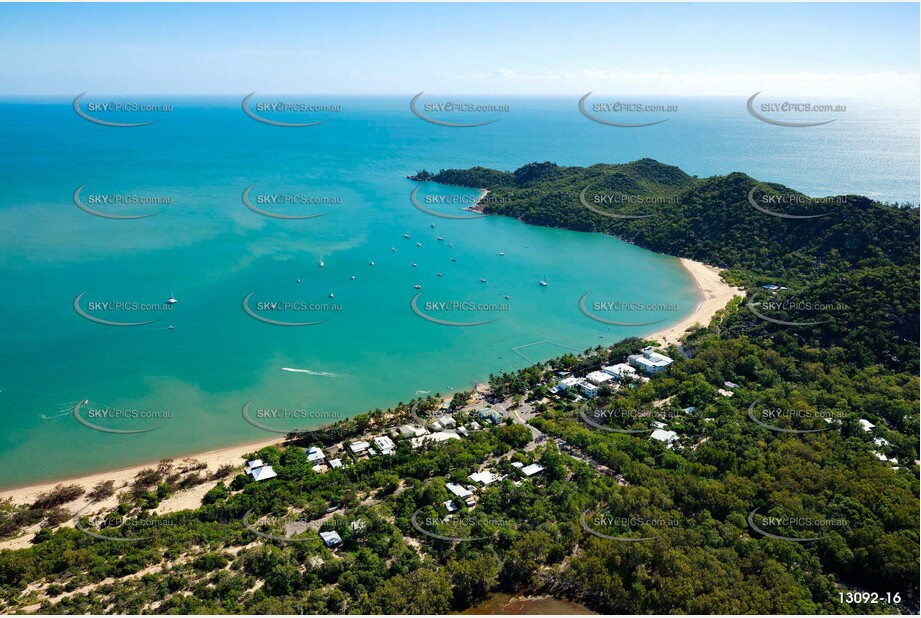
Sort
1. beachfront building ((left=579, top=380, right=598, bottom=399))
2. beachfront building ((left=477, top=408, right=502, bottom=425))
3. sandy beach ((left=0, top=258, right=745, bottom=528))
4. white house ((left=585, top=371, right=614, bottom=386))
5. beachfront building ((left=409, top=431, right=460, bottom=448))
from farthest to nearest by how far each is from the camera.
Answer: white house ((left=585, top=371, right=614, bottom=386)), beachfront building ((left=579, top=380, right=598, bottom=399)), beachfront building ((left=477, top=408, right=502, bottom=425)), beachfront building ((left=409, top=431, right=460, bottom=448)), sandy beach ((left=0, top=258, right=745, bottom=528))

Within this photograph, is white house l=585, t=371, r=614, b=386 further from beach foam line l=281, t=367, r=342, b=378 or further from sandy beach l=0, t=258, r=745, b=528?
sandy beach l=0, t=258, r=745, b=528

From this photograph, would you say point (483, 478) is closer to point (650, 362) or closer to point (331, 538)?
point (331, 538)

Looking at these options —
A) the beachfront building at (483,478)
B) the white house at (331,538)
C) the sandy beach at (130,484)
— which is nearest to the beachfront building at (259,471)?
the sandy beach at (130,484)

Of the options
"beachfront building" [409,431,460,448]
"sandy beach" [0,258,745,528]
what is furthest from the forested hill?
"sandy beach" [0,258,745,528]

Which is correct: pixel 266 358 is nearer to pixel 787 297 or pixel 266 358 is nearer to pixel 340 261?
pixel 340 261

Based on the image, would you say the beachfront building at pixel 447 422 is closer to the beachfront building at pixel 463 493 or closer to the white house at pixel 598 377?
the beachfront building at pixel 463 493
